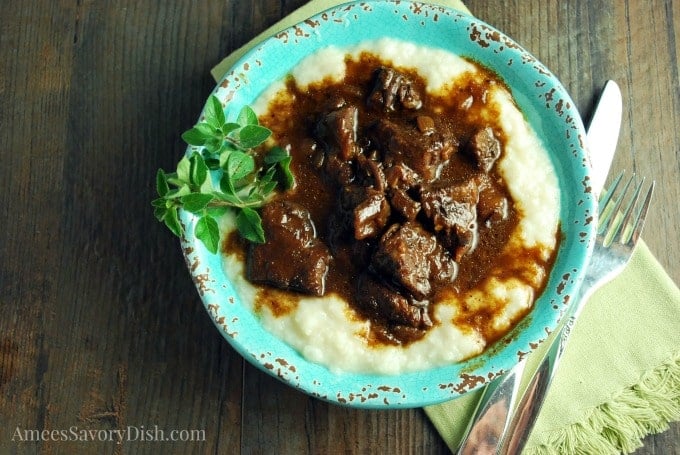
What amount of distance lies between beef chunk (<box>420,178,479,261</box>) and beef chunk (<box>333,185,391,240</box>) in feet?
0.81

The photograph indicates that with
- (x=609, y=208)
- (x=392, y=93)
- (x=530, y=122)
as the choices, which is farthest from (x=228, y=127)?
(x=609, y=208)

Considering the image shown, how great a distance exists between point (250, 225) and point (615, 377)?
8.23 feet

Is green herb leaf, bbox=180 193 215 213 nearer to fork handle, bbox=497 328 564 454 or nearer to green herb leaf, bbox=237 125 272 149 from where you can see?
green herb leaf, bbox=237 125 272 149

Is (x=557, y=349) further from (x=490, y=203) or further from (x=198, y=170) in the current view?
(x=198, y=170)

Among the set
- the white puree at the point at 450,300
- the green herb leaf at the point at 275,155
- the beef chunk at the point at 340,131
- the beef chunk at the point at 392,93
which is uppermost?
the beef chunk at the point at 392,93

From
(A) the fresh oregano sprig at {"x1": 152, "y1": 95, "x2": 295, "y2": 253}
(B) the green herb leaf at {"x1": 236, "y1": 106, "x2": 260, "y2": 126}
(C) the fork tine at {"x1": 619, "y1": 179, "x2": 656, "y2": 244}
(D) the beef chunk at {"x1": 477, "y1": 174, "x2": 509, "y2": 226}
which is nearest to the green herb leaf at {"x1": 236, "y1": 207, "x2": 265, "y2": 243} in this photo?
(A) the fresh oregano sprig at {"x1": 152, "y1": 95, "x2": 295, "y2": 253}

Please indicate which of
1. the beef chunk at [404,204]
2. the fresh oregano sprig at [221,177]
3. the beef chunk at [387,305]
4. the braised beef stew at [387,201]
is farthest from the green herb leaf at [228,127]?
the beef chunk at [387,305]

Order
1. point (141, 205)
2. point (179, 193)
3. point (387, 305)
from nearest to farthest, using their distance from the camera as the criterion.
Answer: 1. point (179, 193)
2. point (387, 305)
3. point (141, 205)

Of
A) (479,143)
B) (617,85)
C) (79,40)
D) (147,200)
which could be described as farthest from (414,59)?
(79,40)

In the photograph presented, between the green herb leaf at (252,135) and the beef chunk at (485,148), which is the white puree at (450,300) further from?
the green herb leaf at (252,135)

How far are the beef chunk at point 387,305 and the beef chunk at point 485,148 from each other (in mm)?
895

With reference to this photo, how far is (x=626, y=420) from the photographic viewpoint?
163 inches

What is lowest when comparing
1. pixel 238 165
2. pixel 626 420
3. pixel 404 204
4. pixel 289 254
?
pixel 626 420

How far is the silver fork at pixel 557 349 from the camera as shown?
13.3 feet
